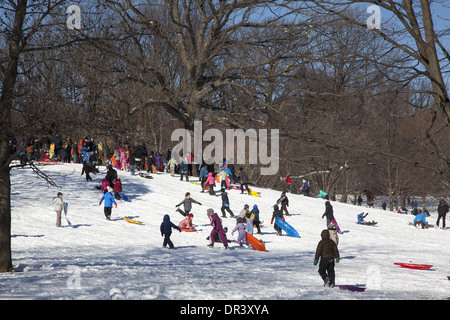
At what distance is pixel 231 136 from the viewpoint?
44.9m

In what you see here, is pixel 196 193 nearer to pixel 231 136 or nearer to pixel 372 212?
pixel 372 212

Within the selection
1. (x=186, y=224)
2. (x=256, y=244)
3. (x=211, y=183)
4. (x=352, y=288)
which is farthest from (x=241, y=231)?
(x=211, y=183)

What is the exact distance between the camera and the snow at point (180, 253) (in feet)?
34.2

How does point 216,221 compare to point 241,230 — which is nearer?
point 216,221

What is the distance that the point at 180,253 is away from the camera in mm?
16391

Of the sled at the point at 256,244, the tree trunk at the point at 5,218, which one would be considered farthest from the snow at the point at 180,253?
the tree trunk at the point at 5,218

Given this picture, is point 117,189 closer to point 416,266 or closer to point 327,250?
point 416,266

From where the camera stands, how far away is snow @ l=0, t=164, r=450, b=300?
10.4 metres

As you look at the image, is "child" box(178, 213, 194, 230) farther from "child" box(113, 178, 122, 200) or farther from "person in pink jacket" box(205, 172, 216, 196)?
"person in pink jacket" box(205, 172, 216, 196)

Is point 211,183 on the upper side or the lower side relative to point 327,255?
upper

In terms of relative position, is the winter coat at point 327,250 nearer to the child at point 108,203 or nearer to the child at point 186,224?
the child at point 186,224

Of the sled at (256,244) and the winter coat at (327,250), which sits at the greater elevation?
the winter coat at (327,250)

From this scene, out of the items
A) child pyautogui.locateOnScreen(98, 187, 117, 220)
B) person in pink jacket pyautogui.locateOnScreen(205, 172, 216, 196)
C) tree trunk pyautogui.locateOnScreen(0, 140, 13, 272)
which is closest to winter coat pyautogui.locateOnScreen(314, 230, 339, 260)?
tree trunk pyautogui.locateOnScreen(0, 140, 13, 272)

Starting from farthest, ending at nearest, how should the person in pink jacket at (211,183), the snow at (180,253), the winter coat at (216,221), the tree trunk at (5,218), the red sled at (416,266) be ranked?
1. the person in pink jacket at (211,183)
2. the winter coat at (216,221)
3. the red sled at (416,266)
4. the tree trunk at (5,218)
5. the snow at (180,253)
